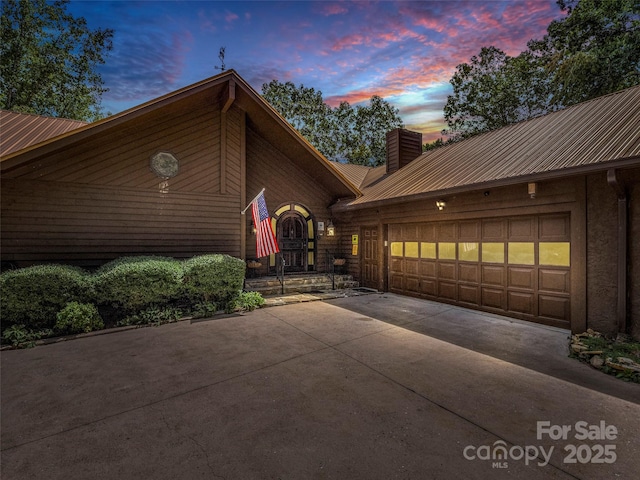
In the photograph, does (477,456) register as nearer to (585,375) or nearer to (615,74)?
(585,375)

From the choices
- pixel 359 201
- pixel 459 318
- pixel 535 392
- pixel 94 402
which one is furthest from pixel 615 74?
pixel 94 402

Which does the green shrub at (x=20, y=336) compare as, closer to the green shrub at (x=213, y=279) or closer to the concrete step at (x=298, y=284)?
the green shrub at (x=213, y=279)

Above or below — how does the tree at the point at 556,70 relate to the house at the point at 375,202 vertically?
above

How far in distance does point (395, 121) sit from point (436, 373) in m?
27.4

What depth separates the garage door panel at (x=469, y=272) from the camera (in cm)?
Result: 746

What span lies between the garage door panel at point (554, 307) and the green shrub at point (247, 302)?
6440mm

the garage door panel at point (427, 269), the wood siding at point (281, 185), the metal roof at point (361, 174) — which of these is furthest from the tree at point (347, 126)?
the garage door panel at point (427, 269)

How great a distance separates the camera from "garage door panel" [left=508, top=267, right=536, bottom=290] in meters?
6.41

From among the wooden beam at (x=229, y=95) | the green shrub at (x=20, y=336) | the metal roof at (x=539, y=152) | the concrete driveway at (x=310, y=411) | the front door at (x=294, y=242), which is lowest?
the concrete driveway at (x=310, y=411)

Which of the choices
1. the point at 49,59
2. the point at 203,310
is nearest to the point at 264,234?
the point at 203,310

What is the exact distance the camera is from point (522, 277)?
21.5 feet

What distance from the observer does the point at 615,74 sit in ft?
42.7

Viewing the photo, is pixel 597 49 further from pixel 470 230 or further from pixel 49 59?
pixel 49 59

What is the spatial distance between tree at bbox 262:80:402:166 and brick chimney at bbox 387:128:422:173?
14.8 meters
